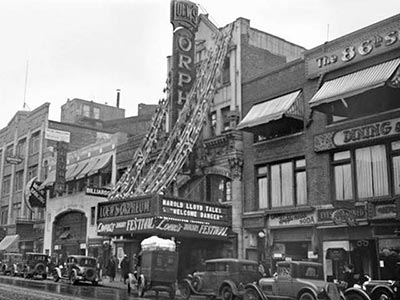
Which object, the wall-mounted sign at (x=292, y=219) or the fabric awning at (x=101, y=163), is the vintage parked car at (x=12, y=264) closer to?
the fabric awning at (x=101, y=163)

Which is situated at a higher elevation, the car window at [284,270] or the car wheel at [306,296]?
the car window at [284,270]

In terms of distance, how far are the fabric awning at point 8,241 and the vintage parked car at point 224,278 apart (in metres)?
39.2

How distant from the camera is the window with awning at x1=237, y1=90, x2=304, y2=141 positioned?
1112 inches

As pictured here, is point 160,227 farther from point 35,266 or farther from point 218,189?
point 35,266

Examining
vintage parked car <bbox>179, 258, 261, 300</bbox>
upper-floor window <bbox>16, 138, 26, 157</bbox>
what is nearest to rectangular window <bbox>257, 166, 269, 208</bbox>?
vintage parked car <bbox>179, 258, 261, 300</bbox>

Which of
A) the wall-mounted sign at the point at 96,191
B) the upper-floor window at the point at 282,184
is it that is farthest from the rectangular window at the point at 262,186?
the wall-mounted sign at the point at 96,191

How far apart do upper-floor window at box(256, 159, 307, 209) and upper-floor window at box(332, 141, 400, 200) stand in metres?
2.25

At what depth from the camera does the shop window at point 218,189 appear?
32969 mm

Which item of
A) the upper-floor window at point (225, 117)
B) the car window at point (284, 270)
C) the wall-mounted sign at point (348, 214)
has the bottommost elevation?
the car window at point (284, 270)

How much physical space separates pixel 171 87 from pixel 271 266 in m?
13.5

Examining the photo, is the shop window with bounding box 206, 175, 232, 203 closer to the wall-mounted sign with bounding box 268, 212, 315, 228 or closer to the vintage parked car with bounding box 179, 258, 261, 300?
the wall-mounted sign with bounding box 268, 212, 315, 228

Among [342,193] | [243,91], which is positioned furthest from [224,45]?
[342,193]

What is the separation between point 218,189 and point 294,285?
1558cm

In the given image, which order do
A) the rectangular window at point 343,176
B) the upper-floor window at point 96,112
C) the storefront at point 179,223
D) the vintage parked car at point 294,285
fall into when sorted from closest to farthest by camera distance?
the vintage parked car at point 294,285, the rectangular window at point 343,176, the storefront at point 179,223, the upper-floor window at point 96,112
